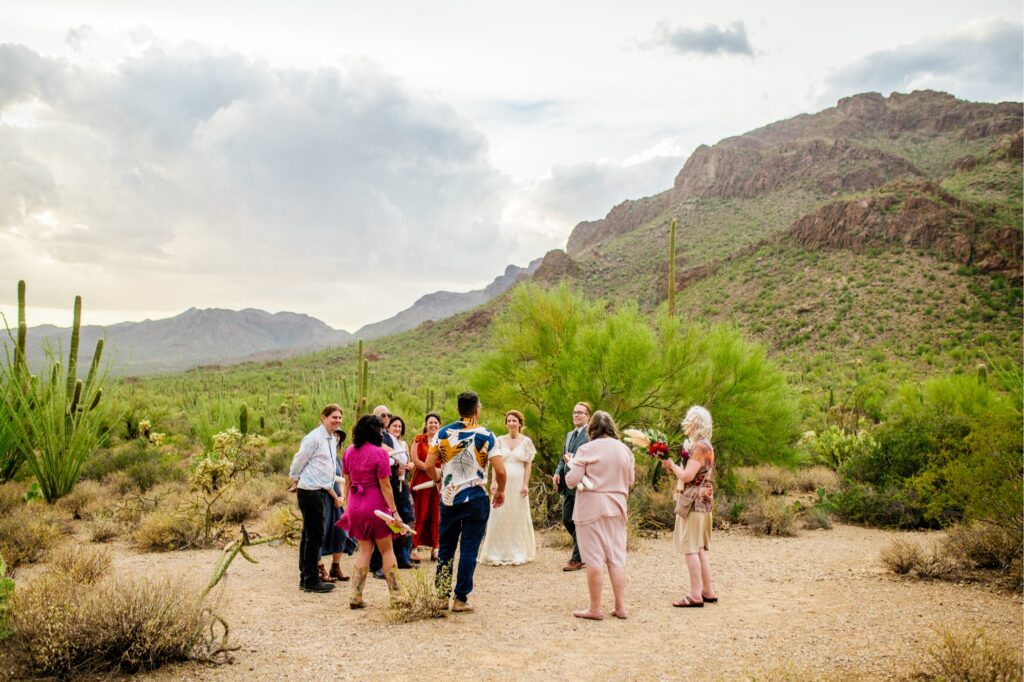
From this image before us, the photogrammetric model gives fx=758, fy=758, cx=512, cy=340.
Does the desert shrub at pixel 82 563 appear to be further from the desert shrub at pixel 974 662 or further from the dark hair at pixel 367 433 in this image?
the desert shrub at pixel 974 662

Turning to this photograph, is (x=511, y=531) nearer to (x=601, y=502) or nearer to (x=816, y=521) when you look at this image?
(x=601, y=502)

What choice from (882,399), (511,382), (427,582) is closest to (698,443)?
(427,582)

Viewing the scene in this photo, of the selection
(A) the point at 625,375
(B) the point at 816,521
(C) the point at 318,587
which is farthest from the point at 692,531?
(B) the point at 816,521

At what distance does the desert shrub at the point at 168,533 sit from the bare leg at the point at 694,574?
713cm

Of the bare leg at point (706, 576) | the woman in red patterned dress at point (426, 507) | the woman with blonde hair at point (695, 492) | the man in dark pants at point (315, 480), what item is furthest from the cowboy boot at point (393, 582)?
the bare leg at point (706, 576)

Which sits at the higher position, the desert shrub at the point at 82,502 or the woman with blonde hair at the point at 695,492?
the woman with blonde hair at the point at 695,492

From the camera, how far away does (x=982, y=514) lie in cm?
859

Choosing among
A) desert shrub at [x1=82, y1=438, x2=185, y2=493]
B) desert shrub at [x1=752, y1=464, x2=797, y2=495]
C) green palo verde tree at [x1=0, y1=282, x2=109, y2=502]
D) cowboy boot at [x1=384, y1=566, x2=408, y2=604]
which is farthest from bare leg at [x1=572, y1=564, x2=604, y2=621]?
desert shrub at [x1=82, y1=438, x2=185, y2=493]

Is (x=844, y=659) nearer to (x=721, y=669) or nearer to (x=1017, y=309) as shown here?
(x=721, y=669)

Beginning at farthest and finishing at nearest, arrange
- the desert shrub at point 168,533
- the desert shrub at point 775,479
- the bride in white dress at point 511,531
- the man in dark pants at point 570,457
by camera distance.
Result: the desert shrub at point 775,479 < the desert shrub at point 168,533 < the bride in white dress at point 511,531 < the man in dark pants at point 570,457

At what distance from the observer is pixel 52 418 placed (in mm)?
12789

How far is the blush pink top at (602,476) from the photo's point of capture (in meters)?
7.15

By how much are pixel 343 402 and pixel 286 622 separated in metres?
11.9

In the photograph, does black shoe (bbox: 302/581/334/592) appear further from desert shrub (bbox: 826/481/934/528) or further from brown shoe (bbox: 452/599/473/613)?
desert shrub (bbox: 826/481/934/528)
